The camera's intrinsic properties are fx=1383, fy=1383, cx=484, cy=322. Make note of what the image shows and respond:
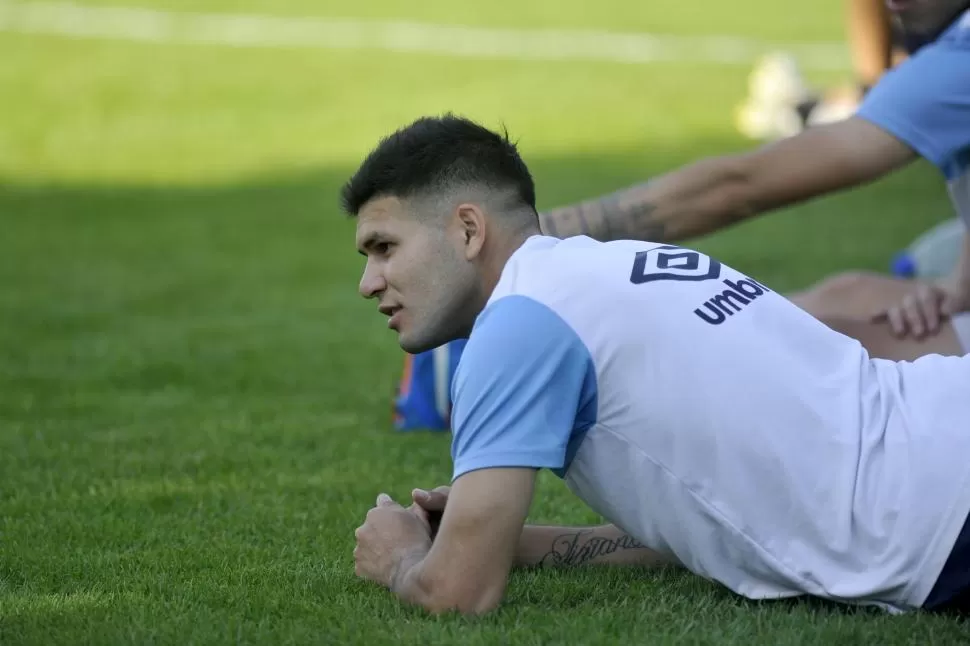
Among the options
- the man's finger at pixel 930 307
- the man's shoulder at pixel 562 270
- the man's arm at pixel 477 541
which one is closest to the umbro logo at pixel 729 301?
the man's shoulder at pixel 562 270

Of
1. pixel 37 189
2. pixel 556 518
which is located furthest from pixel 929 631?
pixel 37 189

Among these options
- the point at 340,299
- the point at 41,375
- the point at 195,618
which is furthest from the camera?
the point at 340,299

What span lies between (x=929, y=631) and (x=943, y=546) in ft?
0.59

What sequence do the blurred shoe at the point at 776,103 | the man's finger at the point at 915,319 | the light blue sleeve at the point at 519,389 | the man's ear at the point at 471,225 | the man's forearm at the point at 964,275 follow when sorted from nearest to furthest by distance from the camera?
the light blue sleeve at the point at 519,389 → the man's ear at the point at 471,225 → the man's finger at the point at 915,319 → the man's forearm at the point at 964,275 → the blurred shoe at the point at 776,103

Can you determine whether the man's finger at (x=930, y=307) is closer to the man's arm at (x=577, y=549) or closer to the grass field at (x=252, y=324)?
the grass field at (x=252, y=324)

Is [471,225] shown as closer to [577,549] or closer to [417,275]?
[417,275]

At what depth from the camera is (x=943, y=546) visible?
290 cm

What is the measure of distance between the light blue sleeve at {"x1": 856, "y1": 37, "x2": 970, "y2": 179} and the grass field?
1596 millimetres

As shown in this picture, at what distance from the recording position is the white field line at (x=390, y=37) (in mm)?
20391

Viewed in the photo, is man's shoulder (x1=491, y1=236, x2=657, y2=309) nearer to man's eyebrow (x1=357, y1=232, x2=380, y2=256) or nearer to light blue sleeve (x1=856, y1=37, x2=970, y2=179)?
man's eyebrow (x1=357, y1=232, x2=380, y2=256)

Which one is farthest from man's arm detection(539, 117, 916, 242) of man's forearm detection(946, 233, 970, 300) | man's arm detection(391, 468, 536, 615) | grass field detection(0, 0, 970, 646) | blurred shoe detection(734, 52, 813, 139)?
blurred shoe detection(734, 52, 813, 139)

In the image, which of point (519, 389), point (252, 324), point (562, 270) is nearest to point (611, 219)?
point (562, 270)

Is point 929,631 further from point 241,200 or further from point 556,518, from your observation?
point 241,200

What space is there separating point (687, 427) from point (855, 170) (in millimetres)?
1885
